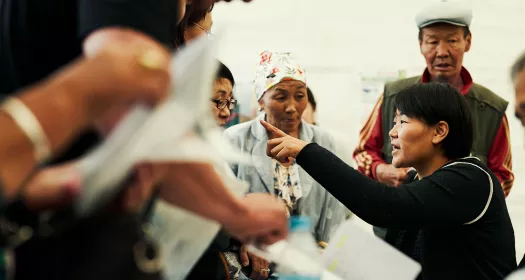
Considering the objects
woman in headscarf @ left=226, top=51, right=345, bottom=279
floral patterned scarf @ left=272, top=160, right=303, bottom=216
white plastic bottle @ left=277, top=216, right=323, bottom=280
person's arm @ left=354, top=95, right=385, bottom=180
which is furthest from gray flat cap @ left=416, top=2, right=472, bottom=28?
white plastic bottle @ left=277, top=216, right=323, bottom=280

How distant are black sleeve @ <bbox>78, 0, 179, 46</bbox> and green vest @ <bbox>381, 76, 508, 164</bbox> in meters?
2.00

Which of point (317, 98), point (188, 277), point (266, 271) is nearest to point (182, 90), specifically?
point (188, 277)

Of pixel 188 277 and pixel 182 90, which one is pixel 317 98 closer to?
pixel 188 277

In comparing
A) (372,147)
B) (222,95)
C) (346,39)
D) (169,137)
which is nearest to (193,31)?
(169,137)

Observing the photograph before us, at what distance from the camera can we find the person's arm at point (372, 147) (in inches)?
104

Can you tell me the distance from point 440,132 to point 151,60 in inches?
52.2

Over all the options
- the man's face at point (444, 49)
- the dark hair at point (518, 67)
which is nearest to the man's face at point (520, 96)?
the dark hair at point (518, 67)

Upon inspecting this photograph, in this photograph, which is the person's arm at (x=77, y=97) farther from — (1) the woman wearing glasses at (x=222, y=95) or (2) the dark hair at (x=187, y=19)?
(1) the woman wearing glasses at (x=222, y=95)

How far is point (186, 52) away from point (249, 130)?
193 cm

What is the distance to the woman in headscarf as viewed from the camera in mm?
2461

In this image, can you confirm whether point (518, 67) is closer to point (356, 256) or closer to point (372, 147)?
point (356, 256)

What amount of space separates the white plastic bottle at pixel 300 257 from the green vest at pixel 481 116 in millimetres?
1620

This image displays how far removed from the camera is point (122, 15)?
0.67m

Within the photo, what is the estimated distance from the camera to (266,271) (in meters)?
2.35
